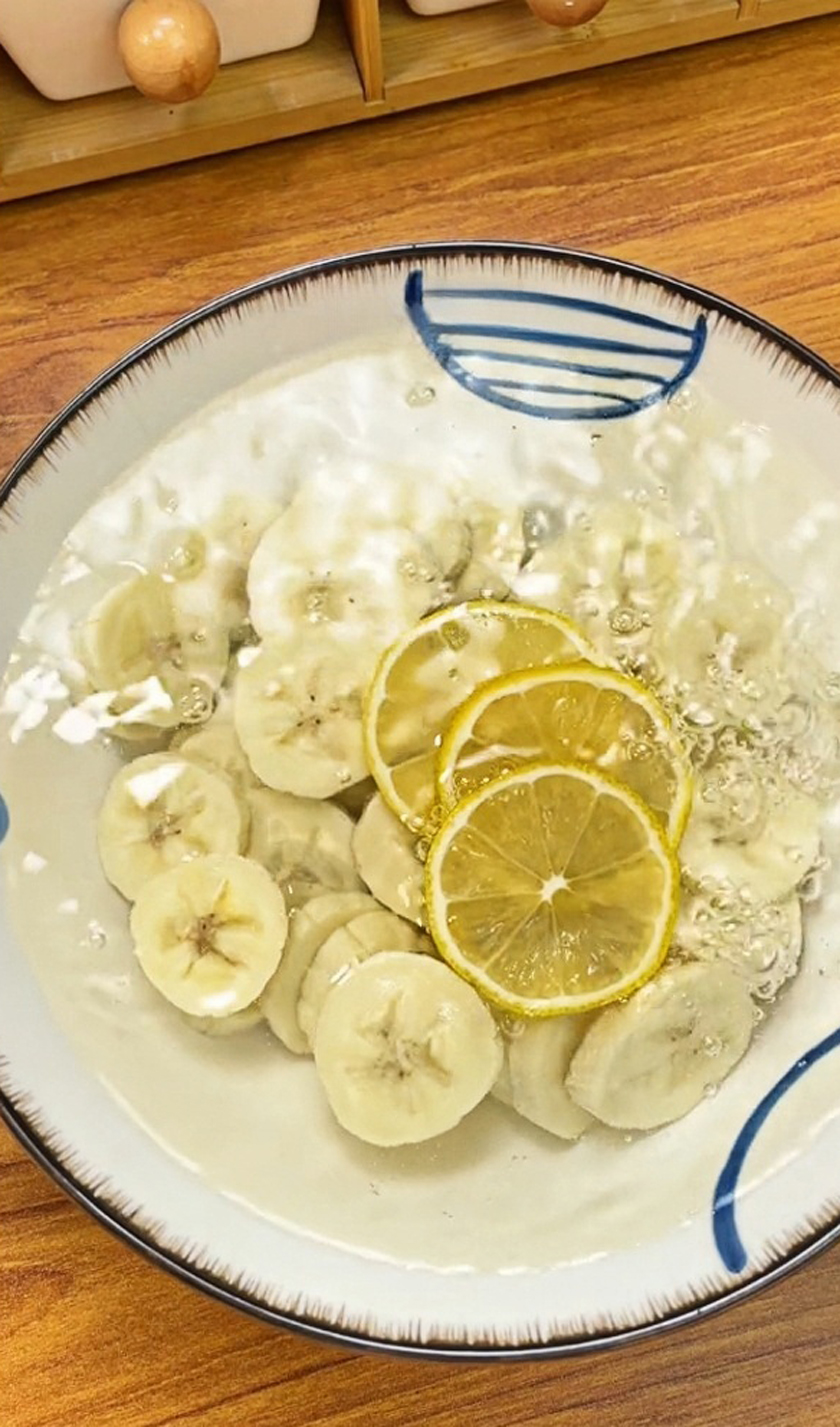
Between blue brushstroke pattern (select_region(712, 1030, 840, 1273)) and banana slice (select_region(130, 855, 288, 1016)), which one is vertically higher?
banana slice (select_region(130, 855, 288, 1016))

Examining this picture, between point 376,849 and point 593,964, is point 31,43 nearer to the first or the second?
point 376,849

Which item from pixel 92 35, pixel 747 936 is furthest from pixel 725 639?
pixel 92 35

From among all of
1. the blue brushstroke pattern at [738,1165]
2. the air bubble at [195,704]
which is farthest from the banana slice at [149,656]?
the blue brushstroke pattern at [738,1165]

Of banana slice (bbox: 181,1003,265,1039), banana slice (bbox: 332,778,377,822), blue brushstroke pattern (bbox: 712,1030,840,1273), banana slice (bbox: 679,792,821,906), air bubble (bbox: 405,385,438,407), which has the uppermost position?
air bubble (bbox: 405,385,438,407)

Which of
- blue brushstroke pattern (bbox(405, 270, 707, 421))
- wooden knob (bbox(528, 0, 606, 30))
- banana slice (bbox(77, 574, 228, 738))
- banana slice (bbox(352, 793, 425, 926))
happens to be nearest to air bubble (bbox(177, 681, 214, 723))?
banana slice (bbox(77, 574, 228, 738))

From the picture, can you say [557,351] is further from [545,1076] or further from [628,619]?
[545,1076]

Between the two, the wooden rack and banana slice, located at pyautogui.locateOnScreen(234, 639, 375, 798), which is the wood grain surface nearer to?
the wooden rack
